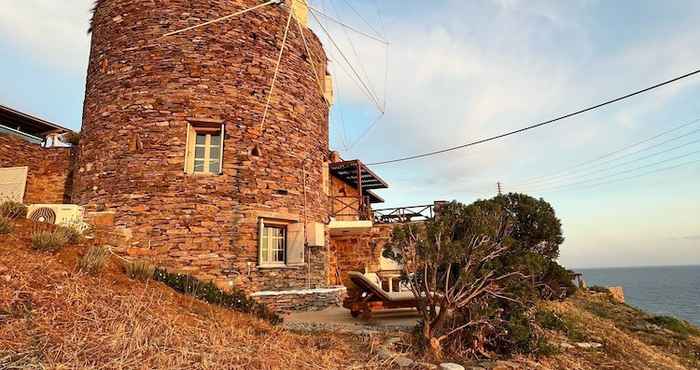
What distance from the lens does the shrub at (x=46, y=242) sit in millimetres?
5121

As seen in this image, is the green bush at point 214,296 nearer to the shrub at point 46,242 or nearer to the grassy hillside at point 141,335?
the grassy hillside at point 141,335

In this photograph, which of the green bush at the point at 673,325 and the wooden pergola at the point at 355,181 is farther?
the wooden pergola at the point at 355,181

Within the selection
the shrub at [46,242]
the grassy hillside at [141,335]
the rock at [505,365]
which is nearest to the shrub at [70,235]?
the grassy hillside at [141,335]

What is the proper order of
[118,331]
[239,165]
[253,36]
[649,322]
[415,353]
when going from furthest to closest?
[649,322] → [253,36] → [239,165] → [415,353] → [118,331]

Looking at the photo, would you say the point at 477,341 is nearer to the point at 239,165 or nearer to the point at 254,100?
the point at 239,165

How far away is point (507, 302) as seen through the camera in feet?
16.5

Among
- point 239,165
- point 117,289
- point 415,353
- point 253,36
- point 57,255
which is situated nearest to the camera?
point 415,353

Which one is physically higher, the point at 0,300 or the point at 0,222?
the point at 0,222

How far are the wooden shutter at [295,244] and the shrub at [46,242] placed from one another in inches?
174

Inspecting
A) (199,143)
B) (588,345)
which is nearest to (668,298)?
(588,345)

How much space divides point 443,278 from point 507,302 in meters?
1.03

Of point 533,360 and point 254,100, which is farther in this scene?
point 254,100

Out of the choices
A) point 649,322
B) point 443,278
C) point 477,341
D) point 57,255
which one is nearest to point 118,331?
point 57,255

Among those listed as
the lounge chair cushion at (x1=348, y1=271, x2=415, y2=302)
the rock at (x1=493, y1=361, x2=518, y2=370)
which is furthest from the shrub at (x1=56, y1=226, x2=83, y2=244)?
the rock at (x1=493, y1=361, x2=518, y2=370)
